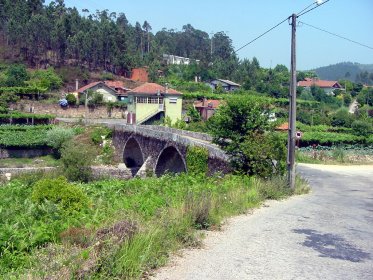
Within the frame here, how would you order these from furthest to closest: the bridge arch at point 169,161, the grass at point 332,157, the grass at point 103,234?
the grass at point 332,157, the bridge arch at point 169,161, the grass at point 103,234

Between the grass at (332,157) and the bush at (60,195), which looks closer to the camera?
the bush at (60,195)

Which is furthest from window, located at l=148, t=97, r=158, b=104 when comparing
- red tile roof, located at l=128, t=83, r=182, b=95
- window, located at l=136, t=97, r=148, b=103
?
red tile roof, located at l=128, t=83, r=182, b=95

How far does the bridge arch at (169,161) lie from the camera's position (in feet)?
98.9

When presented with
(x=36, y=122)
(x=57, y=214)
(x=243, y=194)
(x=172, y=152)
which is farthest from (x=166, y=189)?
(x=36, y=122)

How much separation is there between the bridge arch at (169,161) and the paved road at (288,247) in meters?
16.4

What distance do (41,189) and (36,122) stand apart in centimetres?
4370

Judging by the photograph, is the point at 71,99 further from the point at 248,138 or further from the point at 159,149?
the point at 248,138

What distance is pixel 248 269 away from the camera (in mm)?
7375

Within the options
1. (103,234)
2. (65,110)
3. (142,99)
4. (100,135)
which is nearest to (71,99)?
(65,110)

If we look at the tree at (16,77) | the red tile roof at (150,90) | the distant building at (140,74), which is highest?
the distant building at (140,74)

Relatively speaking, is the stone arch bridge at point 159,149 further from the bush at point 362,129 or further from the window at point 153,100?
the bush at point 362,129

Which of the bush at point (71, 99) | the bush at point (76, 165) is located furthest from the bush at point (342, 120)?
the bush at point (76, 165)

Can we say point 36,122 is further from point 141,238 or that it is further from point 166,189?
point 141,238

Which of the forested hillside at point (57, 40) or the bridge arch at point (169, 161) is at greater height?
the forested hillside at point (57, 40)
